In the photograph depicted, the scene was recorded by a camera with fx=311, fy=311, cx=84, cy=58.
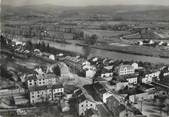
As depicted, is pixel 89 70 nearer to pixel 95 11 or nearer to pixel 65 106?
pixel 65 106

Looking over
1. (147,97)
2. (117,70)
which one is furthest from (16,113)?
(147,97)

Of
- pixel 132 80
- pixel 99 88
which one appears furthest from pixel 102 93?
pixel 132 80

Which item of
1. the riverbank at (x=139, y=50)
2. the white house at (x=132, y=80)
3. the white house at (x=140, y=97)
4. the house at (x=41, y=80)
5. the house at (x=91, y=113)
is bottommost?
the house at (x=91, y=113)

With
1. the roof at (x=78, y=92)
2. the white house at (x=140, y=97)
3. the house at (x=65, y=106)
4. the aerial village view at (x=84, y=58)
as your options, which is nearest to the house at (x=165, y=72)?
the aerial village view at (x=84, y=58)

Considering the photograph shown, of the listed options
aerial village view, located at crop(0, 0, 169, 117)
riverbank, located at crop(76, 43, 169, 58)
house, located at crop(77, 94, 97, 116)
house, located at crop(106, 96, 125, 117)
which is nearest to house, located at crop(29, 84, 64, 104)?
aerial village view, located at crop(0, 0, 169, 117)

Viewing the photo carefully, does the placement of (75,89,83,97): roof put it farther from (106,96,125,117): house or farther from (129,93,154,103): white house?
(129,93,154,103): white house

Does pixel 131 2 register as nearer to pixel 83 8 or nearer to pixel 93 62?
pixel 83 8

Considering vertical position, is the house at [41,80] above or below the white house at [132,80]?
below

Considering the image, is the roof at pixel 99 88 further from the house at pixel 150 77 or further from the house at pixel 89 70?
the house at pixel 150 77
